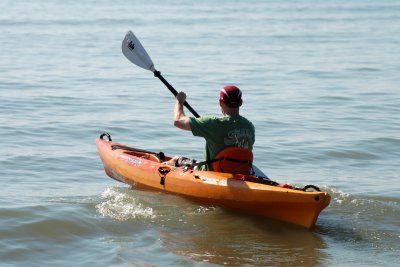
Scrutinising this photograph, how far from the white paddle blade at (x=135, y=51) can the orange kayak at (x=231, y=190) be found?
1.25 m

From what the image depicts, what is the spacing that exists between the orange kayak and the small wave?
0.27 m

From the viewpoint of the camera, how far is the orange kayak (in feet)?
25.4

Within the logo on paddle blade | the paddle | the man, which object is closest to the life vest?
the man

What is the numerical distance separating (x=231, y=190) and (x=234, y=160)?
289 mm

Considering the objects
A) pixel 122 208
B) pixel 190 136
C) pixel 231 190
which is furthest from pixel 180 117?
pixel 190 136

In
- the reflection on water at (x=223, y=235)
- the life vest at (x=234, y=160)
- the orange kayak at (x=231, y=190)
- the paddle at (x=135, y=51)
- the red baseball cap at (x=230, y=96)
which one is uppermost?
the paddle at (x=135, y=51)

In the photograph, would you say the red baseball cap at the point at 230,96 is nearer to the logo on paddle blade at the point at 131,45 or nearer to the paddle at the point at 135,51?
the paddle at the point at 135,51

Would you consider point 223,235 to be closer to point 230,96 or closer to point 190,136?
point 230,96

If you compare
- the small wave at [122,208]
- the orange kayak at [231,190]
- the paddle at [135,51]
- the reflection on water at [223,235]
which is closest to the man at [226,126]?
the orange kayak at [231,190]

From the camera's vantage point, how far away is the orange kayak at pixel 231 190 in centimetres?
775

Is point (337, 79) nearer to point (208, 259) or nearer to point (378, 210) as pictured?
point (378, 210)

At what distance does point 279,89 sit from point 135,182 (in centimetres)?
911

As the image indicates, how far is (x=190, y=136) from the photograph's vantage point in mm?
13289

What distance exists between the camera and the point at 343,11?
41938 mm
